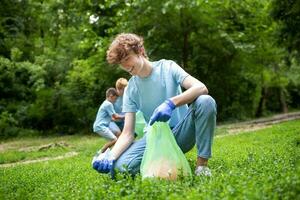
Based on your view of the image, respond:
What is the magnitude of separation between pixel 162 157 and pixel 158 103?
0.75 m

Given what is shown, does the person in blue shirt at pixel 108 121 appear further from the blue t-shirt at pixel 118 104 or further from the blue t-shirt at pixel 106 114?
the blue t-shirt at pixel 118 104

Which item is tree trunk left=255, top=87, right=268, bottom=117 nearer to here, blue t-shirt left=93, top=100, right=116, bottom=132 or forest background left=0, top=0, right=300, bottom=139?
forest background left=0, top=0, right=300, bottom=139

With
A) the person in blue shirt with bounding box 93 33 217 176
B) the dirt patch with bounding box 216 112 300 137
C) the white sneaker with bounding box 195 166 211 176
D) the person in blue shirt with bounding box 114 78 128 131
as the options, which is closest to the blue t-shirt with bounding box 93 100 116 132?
the person in blue shirt with bounding box 114 78 128 131

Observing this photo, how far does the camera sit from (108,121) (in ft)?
33.0

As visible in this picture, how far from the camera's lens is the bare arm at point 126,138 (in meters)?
4.86

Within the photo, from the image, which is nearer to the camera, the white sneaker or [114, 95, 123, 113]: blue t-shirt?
the white sneaker

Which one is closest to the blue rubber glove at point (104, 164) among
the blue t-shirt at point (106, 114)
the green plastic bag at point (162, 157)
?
the green plastic bag at point (162, 157)

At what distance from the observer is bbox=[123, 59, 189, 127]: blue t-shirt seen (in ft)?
16.0

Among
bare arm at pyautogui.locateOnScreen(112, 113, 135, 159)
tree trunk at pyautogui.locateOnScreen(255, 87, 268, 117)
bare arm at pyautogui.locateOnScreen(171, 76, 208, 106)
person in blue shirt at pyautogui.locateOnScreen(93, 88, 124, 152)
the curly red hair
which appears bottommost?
tree trunk at pyautogui.locateOnScreen(255, 87, 268, 117)

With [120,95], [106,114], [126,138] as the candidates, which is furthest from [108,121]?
[126,138]

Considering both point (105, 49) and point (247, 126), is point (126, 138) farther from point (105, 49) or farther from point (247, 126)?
point (105, 49)

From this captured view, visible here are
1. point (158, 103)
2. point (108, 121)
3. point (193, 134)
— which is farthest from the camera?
point (108, 121)

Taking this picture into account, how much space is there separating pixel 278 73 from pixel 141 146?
21184 mm

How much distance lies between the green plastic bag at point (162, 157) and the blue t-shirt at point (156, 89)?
475 mm
